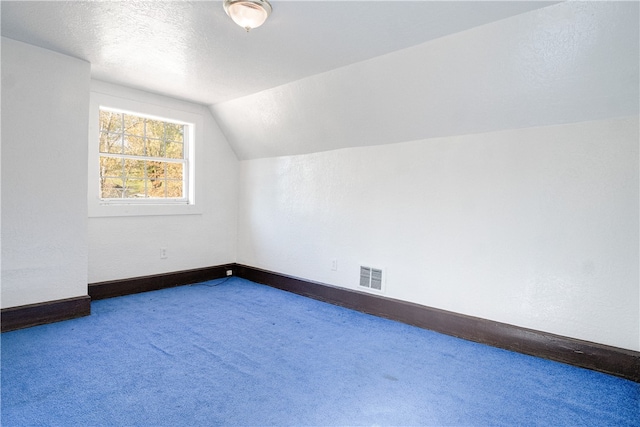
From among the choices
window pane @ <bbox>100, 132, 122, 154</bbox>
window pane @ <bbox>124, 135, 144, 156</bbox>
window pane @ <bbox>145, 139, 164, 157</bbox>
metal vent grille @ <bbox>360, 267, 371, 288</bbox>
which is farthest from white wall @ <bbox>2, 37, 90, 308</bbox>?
metal vent grille @ <bbox>360, 267, 371, 288</bbox>

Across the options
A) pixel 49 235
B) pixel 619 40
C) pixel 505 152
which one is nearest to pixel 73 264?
pixel 49 235

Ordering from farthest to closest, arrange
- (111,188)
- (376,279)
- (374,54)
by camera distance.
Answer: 1. (111,188)
2. (376,279)
3. (374,54)

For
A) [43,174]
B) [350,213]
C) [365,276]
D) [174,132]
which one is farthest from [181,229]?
[365,276]

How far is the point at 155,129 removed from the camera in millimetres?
4223

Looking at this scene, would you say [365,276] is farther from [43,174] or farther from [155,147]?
[43,174]

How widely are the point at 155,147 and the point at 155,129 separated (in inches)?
8.6

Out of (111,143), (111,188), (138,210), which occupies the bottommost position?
(138,210)

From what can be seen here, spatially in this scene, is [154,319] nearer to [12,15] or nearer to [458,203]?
[12,15]

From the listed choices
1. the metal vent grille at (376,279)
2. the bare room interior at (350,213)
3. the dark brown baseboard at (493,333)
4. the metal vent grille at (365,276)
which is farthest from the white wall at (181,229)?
the metal vent grille at (376,279)

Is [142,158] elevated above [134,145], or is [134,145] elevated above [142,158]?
[134,145]

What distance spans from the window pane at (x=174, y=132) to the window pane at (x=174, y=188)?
1.80 feet

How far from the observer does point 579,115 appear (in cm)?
243

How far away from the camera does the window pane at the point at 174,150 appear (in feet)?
14.3

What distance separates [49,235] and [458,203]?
359 centimetres
